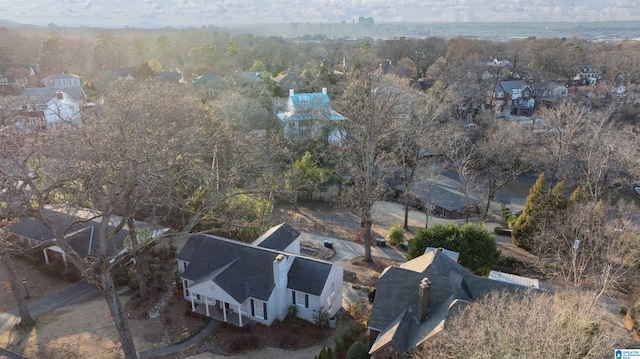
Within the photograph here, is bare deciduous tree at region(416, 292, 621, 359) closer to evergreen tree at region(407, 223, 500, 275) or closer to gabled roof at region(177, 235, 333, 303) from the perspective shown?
gabled roof at region(177, 235, 333, 303)

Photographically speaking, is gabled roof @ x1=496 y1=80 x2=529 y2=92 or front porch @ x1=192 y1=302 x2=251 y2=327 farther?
gabled roof @ x1=496 y1=80 x2=529 y2=92

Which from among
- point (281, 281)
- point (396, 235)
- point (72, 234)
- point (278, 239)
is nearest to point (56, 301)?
point (72, 234)

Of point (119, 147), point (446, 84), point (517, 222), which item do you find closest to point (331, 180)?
point (517, 222)

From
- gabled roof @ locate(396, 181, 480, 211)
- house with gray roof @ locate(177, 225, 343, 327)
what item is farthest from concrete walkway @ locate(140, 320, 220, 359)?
gabled roof @ locate(396, 181, 480, 211)

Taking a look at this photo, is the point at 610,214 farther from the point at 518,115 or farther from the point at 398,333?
the point at 518,115

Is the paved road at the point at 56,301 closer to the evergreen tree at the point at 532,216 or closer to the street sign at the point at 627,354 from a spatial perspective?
the street sign at the point at 627,354

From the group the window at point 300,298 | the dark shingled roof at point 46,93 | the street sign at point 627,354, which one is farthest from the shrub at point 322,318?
the dark shingled roof at point 46,93

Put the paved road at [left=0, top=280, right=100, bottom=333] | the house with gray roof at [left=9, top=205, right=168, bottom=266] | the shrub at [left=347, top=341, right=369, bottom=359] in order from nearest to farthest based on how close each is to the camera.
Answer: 1. the shrub at [left=347, top=341, right=369, bottom=359]
2. the paved road at [left=0, top=280, right=100, bottom=333]
3. the house with gray roof at [left=9, top=205, right=168, bottom=266]
